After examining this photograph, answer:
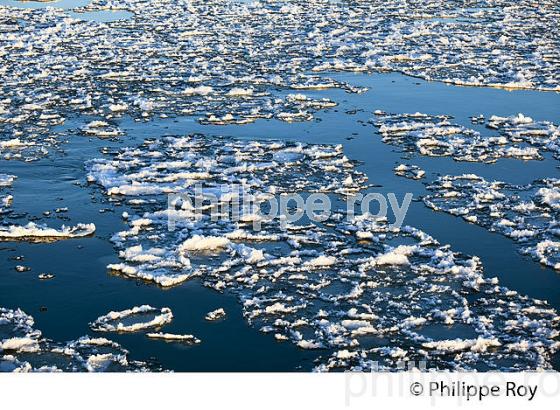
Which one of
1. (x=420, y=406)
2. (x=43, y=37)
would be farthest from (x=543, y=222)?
(x=43, y=37)

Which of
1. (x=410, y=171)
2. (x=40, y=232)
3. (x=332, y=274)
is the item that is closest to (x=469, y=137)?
(x=410, y=171)

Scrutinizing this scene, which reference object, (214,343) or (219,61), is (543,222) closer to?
(214,343)

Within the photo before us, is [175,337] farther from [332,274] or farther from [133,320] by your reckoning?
[332,274]

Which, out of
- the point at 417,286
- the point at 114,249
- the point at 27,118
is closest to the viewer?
the point at 417,286

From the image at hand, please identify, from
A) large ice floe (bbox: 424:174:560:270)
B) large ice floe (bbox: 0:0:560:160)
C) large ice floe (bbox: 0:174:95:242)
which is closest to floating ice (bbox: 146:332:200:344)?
large ice floe (bbox: 0:174:95:242)

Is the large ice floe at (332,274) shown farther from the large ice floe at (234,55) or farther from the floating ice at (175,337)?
the large ice floe at (234,55)

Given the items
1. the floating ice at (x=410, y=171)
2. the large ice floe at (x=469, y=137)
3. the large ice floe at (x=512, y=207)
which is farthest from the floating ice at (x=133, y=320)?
the large ice floe at (x=469, y=137)
